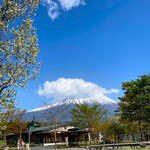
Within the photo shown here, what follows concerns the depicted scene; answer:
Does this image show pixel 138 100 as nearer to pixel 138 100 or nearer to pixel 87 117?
pixel 138 100

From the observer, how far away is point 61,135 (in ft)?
121

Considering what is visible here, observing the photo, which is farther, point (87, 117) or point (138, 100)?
point (87, 117)

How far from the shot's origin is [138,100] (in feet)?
73.6

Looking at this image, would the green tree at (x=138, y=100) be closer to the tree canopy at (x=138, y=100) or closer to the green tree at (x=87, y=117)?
the tree canopy at (x=138, y=100)

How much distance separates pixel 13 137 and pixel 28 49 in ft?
141

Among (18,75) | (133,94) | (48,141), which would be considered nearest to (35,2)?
(18,75)

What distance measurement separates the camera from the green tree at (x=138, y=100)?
881 inches

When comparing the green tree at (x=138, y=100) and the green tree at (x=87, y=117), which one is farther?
the green tree at (x=87, y=117)

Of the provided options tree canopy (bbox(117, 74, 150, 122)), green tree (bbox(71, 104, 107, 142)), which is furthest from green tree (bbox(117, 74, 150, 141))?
green tree (bbox(71, 104, 107, 142))

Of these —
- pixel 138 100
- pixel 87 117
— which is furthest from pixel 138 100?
pixel 87 117

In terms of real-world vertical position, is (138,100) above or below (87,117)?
above

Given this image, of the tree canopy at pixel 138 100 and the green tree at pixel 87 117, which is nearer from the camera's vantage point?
the tree canopy at pixel 138 100

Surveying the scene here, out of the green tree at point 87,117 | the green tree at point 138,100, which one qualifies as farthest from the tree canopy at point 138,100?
the green tree at point 87,117

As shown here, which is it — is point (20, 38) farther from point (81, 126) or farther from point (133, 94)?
point (81, 126)
